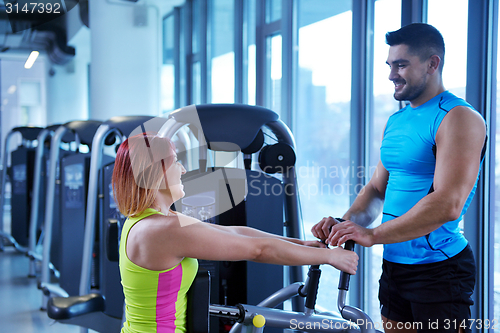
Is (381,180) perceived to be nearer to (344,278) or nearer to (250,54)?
(344,278)

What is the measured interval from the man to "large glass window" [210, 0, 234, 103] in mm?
3275

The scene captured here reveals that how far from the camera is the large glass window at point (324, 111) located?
10.2ft

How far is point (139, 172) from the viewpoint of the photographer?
125 cm

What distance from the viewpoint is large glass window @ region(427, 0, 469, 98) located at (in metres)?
2.25

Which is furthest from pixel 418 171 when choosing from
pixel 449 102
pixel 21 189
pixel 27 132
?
pixel 27 132

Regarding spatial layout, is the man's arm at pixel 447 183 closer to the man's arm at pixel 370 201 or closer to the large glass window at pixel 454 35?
the man's arm at pixel 370 201

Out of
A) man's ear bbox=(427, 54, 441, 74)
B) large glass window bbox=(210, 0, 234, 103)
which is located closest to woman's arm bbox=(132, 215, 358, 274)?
man's ear bbox=(427, 54, 441, 74)

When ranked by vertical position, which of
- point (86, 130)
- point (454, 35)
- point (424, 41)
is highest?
point (454, 35)

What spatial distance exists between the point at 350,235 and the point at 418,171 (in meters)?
0.34

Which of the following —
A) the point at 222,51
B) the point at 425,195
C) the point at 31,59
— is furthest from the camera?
the point at 31,59

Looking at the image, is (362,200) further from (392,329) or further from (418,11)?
(418,11)

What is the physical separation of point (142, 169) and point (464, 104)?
3.45ft

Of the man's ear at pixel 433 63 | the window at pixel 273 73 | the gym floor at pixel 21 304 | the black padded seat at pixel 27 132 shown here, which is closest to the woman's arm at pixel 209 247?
the man's ear at pixel 433 63

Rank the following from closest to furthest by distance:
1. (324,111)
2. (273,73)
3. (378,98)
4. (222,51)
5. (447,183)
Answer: (447,183)
(378,98)
(324,111)
(273,73)
(222,51)
